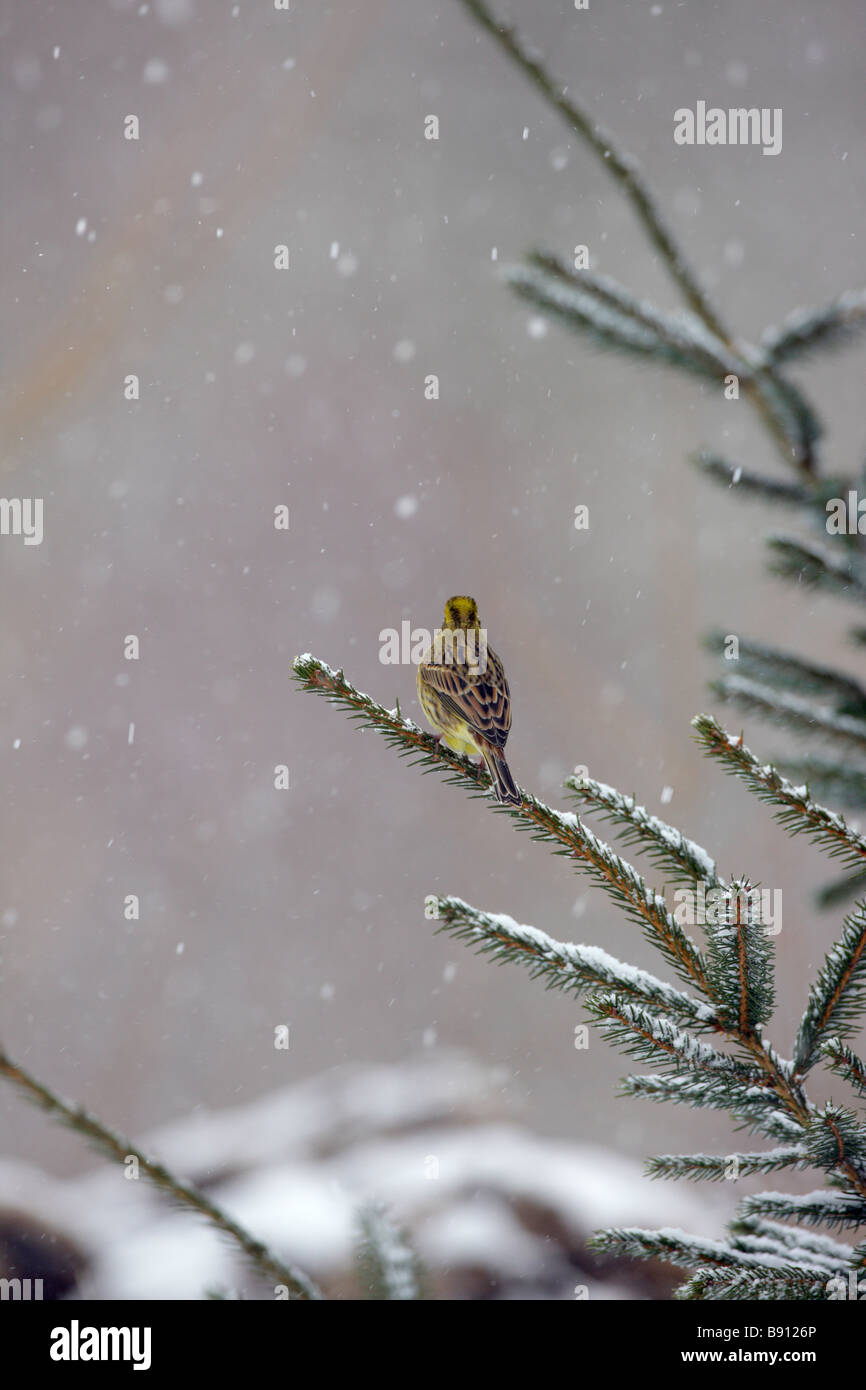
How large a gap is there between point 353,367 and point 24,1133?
4217mm

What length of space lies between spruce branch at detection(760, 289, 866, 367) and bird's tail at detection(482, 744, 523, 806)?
509 mm

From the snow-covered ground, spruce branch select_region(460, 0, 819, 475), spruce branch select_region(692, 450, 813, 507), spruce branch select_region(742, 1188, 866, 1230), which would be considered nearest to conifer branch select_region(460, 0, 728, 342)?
spruce branch select_region(460, 0, 819, 475)

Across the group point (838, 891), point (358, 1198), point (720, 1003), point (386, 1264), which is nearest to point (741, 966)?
point (720, 1003)

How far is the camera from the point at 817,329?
994 mm

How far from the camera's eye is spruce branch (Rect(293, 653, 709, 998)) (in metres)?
0.65

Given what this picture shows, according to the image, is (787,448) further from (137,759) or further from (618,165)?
(137,759)

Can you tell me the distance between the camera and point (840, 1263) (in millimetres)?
615

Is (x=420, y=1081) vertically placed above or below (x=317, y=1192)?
above

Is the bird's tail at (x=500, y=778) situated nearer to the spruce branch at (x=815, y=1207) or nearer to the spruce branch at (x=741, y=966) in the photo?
the spruce branch at (x=741, y=966)

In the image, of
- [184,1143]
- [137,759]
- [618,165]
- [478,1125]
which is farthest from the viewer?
[137,759]

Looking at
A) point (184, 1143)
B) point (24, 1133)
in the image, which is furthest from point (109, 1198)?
point (24, 1133)

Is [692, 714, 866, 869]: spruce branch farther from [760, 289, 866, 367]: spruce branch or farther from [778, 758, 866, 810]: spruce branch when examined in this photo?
[760, 289, 866, 367]: spruce branch

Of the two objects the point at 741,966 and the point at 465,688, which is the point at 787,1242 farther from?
the point at 465,688
